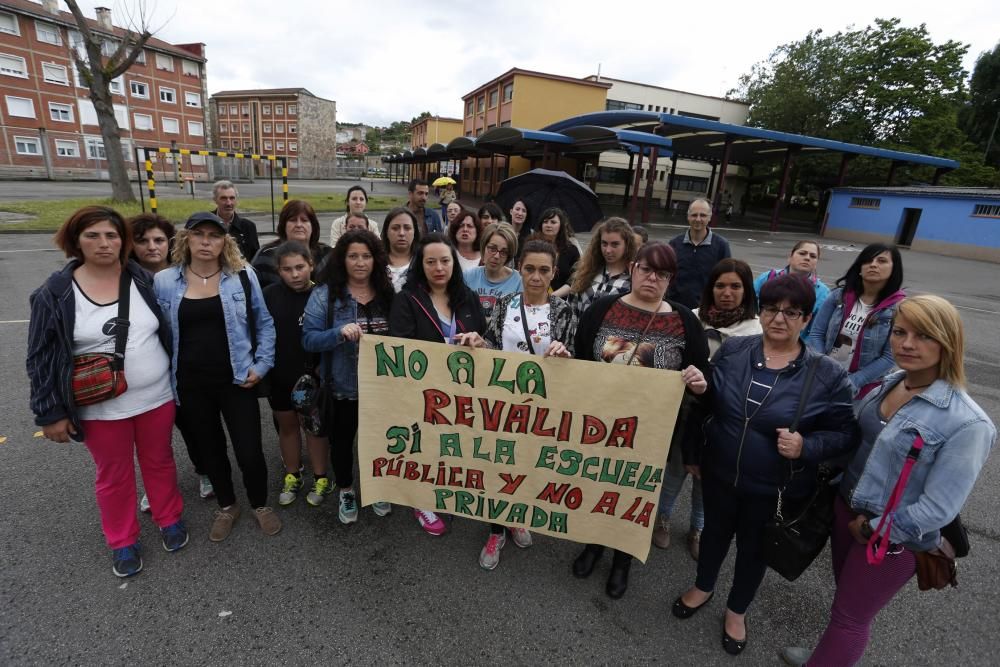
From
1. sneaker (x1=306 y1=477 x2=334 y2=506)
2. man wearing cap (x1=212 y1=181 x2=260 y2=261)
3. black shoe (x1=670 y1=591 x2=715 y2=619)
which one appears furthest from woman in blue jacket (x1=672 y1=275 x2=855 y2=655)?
man wearing cap (x1=212 y1=181 x2=260 y2=261)

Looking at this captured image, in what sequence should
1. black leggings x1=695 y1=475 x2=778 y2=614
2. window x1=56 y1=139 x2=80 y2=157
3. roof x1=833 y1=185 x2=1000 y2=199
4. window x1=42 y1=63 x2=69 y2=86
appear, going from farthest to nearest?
window x1=56 y1=139 x2=80 y2=157 < window x1=42 y1=63 x2=69 y2=86 < roof x1=833 y1=185 x2=1000 y2=199 < black leggings x1=695 y1=475 x2=778 y2=614

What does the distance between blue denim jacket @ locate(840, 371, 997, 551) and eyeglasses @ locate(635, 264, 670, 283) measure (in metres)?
1.10

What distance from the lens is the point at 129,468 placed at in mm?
2754

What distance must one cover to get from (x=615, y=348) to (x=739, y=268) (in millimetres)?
1067

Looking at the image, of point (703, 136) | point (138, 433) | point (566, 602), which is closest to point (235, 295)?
point (138, 433)

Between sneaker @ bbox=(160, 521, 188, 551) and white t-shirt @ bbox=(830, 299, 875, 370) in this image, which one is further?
white t-shirt @ bbox=(830, 299, 875, 370)

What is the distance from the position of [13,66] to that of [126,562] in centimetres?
5428

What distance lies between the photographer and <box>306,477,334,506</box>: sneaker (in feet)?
11.2

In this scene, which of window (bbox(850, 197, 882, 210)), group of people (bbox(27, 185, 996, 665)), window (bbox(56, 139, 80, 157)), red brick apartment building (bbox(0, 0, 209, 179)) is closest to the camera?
group of people (bbox(27, 185, 996, 665))

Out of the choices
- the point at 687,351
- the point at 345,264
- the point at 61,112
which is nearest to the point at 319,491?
the point at 345,264

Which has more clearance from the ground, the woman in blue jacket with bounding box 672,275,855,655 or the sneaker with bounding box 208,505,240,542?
the woman in blue jacket with bounding box 672,275,855,655

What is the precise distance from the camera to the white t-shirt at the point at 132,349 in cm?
245

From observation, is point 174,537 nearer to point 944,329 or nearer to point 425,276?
point 425,276

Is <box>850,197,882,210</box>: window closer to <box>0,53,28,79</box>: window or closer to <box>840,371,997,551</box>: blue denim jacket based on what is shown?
<box>840,371,997,551</box>: blue denim jacket
